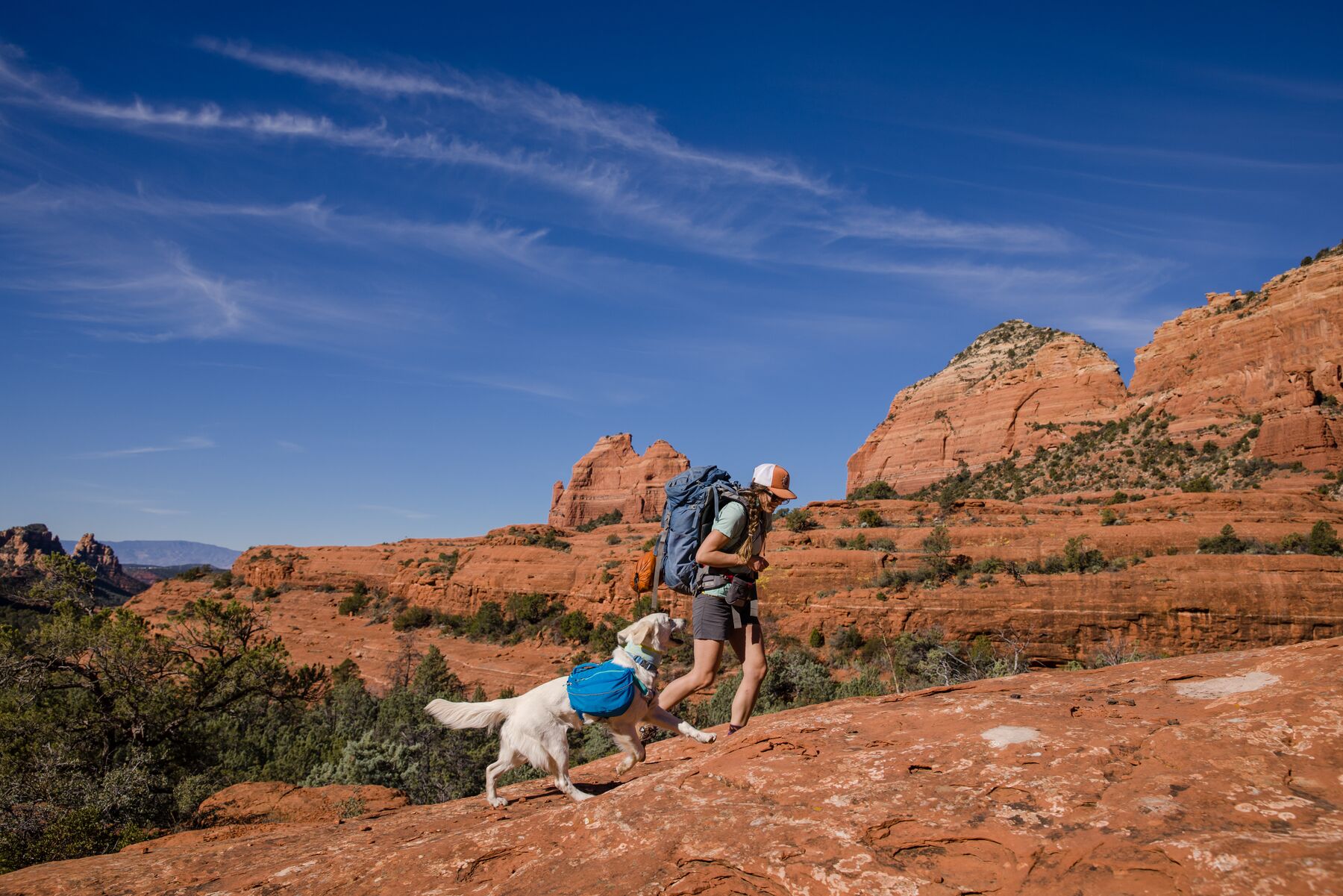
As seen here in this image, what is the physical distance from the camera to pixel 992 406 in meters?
69.4

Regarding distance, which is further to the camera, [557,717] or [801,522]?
[801,522]

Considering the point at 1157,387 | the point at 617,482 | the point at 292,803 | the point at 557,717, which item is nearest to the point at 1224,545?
the point at 557,717

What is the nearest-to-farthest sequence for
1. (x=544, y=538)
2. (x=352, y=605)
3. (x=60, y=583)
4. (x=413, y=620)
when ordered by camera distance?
(x=60, y=583)
(x=413, y=620)
(x=352, y=605)
(x=544, y=538)

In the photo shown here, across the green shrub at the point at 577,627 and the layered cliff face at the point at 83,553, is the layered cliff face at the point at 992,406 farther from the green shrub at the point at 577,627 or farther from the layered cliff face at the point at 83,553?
the layered cliff face at the point at 83,553

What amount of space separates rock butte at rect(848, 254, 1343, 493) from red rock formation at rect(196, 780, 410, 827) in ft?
155

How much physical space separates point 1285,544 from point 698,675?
28.5 m

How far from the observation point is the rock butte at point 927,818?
2709mm

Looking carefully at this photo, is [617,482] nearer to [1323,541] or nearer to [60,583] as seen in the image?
[1323,541]

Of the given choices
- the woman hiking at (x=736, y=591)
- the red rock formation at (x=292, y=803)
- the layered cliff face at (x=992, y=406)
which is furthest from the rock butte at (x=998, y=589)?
the layered cliff face at (x=992, y=406)

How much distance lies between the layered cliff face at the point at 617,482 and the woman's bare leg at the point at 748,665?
88369 millimetres

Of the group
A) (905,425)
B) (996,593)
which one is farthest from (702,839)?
(905,425)

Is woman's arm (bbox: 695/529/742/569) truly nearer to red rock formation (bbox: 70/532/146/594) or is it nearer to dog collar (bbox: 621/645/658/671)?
dog collar (bbox: 621/645/658/671)

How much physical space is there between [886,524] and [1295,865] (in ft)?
123

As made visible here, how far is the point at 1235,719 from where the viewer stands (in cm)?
363
